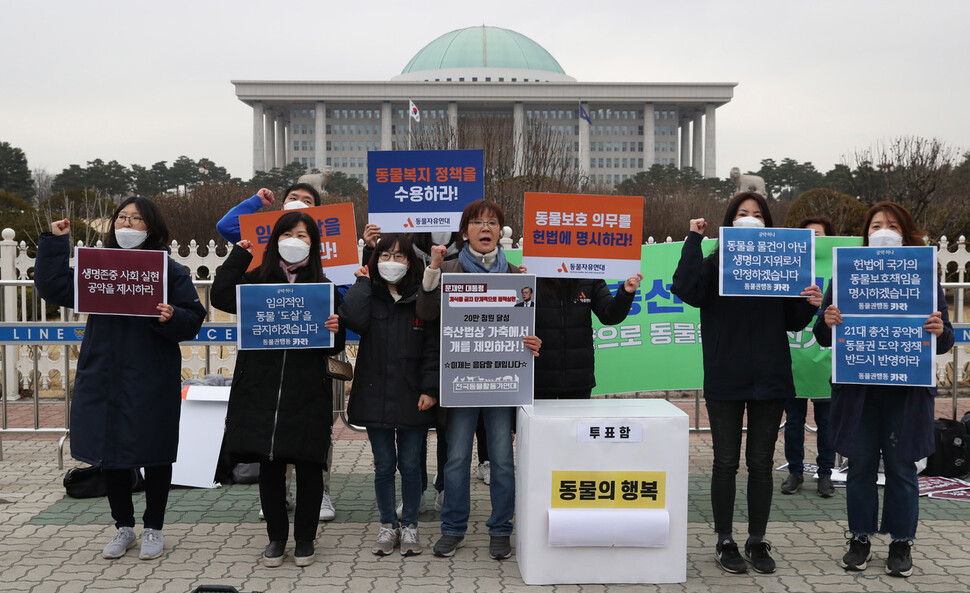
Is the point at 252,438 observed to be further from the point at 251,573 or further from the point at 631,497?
the point at 631,497

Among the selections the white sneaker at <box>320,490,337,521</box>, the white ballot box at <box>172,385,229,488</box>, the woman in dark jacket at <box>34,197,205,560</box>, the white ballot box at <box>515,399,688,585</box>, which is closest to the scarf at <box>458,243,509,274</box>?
the white ballot box at <box>515,399,688,585</box>

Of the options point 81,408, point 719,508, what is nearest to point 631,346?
point 719,508

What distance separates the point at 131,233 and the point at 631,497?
127 inches

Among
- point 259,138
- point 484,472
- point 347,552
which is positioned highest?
point 259,138

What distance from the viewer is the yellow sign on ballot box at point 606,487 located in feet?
15.5

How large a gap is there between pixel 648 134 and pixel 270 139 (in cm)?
4887

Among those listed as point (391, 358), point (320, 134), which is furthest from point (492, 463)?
point (320, 134)

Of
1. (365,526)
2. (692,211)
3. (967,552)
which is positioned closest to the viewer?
(967,552)

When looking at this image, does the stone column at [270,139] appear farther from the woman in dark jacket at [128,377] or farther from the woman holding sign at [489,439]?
the woman holding sign at [489,439]

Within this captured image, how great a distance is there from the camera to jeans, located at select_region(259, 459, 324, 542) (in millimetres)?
5062

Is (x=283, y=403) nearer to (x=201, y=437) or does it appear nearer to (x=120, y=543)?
(x=120, y=543)

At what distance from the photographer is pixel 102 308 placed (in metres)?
5.05

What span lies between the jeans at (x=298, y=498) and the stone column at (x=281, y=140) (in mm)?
112903

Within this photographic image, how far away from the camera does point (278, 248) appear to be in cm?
513
